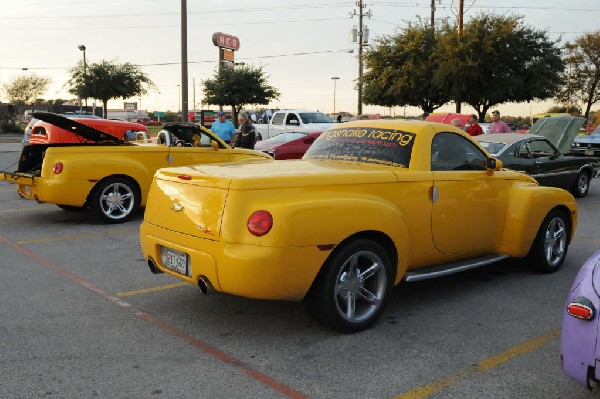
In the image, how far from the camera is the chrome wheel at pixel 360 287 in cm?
421

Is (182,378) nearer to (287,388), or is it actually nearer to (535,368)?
(287,388)

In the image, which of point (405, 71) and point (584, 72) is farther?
point (584, 72)

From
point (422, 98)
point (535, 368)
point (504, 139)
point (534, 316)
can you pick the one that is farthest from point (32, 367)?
point (422, 98)

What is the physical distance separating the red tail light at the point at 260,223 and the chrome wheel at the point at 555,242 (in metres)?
3.43

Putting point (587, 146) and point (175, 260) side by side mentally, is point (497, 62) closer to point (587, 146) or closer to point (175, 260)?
point (587, 146)

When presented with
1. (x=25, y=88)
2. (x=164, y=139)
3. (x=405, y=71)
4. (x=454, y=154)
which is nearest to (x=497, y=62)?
(x=405, y=71)

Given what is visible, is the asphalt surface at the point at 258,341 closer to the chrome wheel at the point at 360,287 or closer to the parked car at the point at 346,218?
the chrome wheel at the point at 360,287

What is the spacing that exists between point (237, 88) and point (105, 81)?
1191 cm

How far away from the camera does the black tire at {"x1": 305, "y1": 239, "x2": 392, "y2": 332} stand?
4.09 meters

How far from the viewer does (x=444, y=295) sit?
5316 mm

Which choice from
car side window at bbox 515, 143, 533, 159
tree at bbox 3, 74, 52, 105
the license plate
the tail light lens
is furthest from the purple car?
tree at bbox 3, 74, 52, 105

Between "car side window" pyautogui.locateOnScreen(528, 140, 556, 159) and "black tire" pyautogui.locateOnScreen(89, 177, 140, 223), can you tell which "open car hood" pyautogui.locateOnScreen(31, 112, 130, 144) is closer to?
"black tire" pyautogui.locateOnScreen(89, 177, 140, 223)

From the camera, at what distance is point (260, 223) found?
3.87m

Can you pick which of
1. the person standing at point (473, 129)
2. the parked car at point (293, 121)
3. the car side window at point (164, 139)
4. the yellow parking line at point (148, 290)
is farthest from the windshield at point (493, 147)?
the parked car at point (293, 121)
